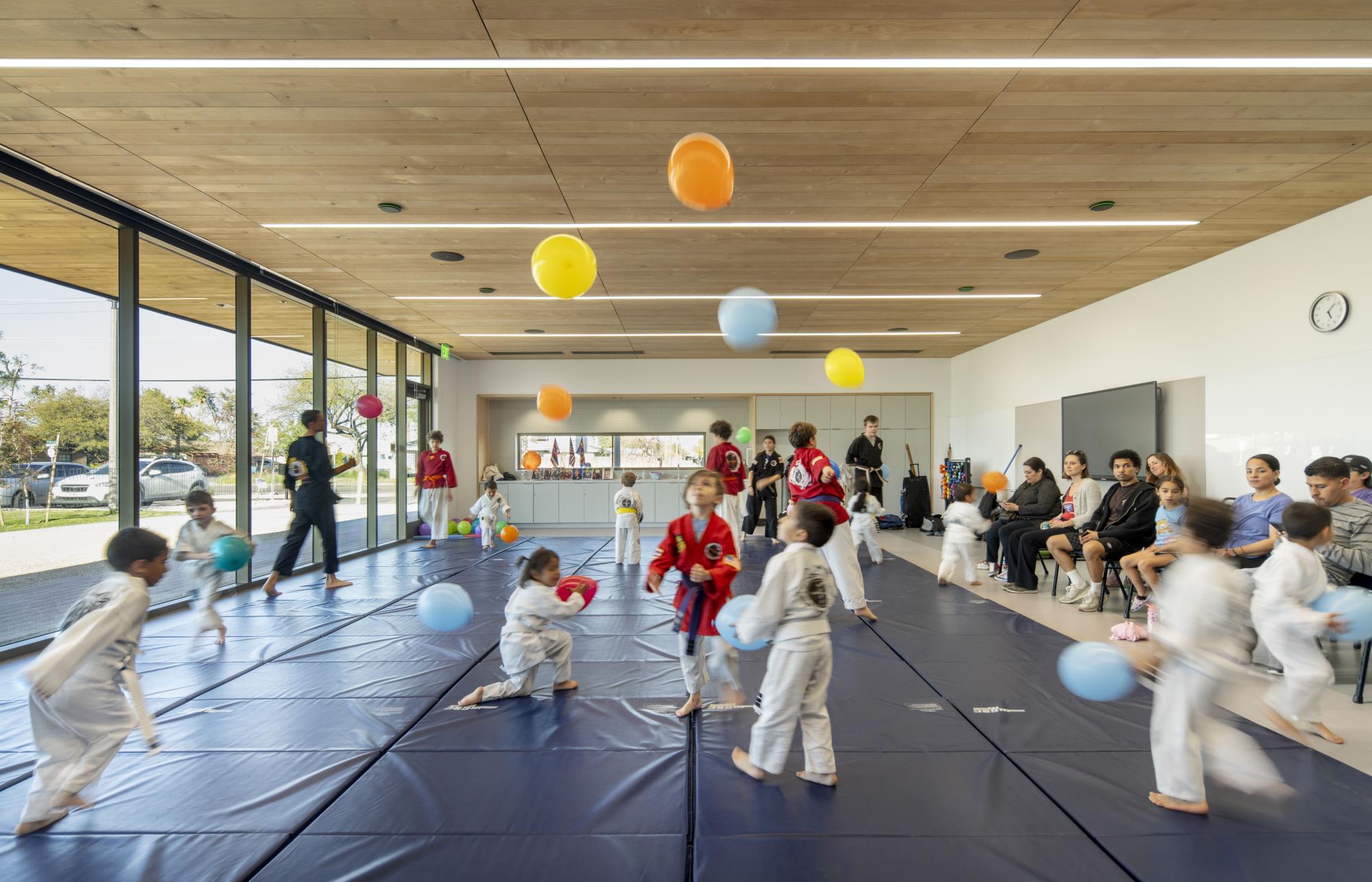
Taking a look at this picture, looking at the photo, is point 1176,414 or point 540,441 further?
point 540,441

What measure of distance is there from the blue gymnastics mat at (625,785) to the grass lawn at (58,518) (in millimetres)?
1217

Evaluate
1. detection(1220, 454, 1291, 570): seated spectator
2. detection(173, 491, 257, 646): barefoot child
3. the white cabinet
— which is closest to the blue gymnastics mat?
detection(173, 491, 257, 646): barefoot child

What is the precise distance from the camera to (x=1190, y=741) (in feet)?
7.39

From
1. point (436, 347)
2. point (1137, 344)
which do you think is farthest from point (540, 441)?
point (1137, 344)

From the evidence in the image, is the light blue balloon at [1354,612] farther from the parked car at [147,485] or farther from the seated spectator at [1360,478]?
the parked car at [147,485]

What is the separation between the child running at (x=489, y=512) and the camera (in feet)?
28.9

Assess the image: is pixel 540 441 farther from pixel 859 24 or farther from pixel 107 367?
pixel 859 24

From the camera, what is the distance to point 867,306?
8320 mm

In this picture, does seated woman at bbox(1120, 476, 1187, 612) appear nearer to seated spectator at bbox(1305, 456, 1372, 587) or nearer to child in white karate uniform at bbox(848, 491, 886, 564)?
seated spectator at bbox(1305, 456, 1372, 587)

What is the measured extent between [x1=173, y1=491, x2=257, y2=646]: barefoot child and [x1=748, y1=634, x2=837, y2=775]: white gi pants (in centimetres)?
391

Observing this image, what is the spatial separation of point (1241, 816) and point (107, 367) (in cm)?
728

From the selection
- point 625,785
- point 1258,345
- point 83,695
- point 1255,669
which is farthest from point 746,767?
point 1258,345

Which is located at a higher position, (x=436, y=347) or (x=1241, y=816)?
(x=436, y=347)

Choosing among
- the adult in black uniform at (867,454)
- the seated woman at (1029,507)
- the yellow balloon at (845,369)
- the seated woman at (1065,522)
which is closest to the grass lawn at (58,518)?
the yellow balloon at (845,369)
